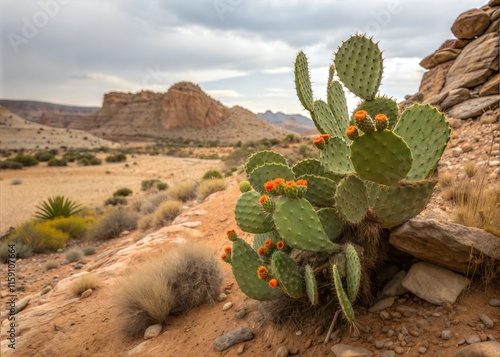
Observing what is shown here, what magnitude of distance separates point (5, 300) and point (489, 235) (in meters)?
7.65

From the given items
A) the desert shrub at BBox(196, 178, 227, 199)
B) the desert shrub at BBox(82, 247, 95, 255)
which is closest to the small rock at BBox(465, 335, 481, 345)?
the desert shrub at BBox(82, 247, 95, 255)

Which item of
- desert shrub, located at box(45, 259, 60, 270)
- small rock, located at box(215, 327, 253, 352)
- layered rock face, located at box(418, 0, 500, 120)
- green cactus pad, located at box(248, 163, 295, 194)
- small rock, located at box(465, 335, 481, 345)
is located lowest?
desert shrub, located at box(45, 259, 60, 270)

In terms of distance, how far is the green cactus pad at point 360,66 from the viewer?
3805 millimetres

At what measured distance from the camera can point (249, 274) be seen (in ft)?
11.3

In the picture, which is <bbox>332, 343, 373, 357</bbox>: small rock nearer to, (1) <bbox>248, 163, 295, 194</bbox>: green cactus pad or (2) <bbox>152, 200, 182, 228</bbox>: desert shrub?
(1) <bbox>248, 163, 295, 194</bbox>: green cactus pad

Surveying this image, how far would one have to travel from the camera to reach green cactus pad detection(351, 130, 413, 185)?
2.56 metres

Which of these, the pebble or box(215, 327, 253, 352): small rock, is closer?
the pebble

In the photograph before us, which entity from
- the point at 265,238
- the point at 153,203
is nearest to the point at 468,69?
the point at 153,203

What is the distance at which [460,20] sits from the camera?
14227 mm

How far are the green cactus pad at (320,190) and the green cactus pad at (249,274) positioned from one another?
33.7 inches

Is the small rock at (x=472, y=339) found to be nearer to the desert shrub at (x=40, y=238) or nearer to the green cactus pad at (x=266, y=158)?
the green cactus pad at (x=266, y=158)

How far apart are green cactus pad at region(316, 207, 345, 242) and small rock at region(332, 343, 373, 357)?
37.3 inches

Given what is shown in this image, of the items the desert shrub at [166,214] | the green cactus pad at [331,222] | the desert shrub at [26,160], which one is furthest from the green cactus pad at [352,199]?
the desert shrub at [26,160]

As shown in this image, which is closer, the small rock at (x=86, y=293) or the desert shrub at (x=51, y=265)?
the small rock at (x=86, y=293)
